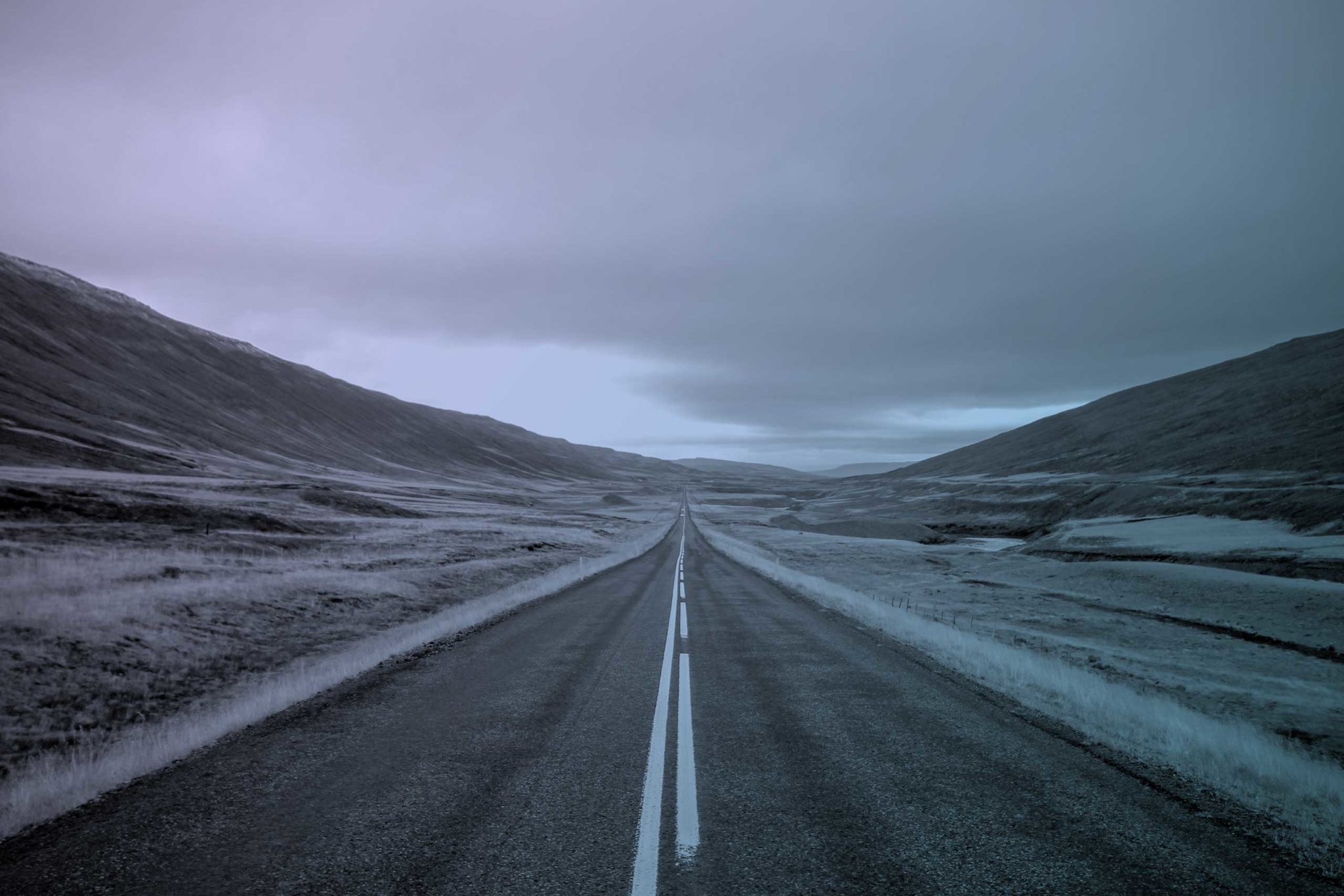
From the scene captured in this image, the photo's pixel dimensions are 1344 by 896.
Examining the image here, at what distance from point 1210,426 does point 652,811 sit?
12367cm

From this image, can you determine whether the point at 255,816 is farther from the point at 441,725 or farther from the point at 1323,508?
the point at 1323,508

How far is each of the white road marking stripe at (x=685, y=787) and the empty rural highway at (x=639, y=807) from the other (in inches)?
0.9

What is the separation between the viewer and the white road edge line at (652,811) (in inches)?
177

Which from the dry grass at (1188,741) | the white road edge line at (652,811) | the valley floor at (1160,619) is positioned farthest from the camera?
the valley floor at (1160,619)

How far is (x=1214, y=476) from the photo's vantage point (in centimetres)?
7188

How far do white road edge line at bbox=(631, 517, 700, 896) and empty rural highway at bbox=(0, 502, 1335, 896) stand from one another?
23mm

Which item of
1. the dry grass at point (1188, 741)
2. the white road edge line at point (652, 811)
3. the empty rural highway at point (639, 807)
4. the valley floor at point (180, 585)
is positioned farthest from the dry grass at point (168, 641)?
the dry grass at point (1188, 741)

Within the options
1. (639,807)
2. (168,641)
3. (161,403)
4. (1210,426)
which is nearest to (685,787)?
(639,807)

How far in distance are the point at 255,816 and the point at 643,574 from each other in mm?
22670

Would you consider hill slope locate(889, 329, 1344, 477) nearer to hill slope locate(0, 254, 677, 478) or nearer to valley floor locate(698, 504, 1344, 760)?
valley floor locate(698, 504, 1344, 760)

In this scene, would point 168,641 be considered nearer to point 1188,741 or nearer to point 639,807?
point 639,807

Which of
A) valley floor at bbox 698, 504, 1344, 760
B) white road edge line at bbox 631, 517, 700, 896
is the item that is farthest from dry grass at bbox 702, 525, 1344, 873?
white road edge line at bbox 631, 517, 700, 896

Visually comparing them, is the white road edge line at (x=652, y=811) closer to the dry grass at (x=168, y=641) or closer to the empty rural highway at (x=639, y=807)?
the empty rural highway at (x=639, y=807)

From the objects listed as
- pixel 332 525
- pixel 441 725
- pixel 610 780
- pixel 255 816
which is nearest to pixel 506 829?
pixel 610 780
